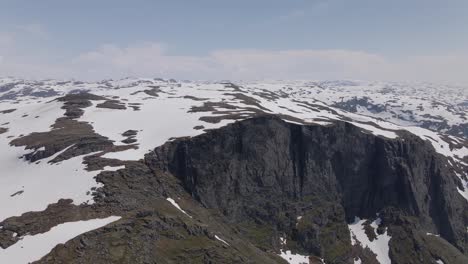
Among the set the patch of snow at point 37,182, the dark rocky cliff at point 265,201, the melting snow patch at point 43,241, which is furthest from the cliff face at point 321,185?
the melting snow patch at point 43,241

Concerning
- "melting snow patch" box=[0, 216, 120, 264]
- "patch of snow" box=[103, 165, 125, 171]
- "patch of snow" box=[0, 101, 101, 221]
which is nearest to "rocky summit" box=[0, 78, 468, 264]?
"melting snow patch" box=[0, 216, 120, 264]

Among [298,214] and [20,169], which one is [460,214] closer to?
[298,214]

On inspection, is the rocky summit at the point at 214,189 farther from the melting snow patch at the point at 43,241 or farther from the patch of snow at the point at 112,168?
the patch of snow at the point at 112,168

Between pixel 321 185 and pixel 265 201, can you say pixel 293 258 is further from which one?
pixel 321 185

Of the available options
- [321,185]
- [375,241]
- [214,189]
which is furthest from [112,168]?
[375,241]

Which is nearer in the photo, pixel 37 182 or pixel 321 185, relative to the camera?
pixel 37 182
